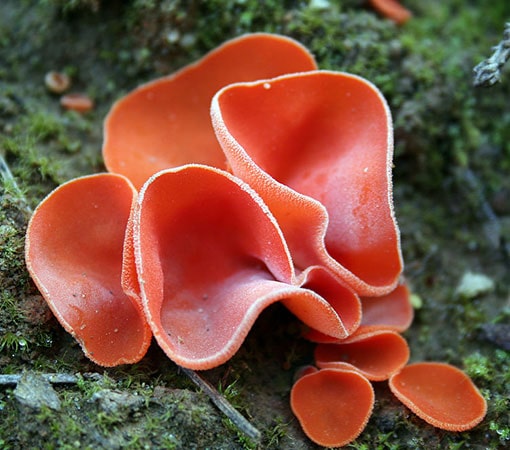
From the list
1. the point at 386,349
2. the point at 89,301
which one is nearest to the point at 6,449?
the point at 89,301

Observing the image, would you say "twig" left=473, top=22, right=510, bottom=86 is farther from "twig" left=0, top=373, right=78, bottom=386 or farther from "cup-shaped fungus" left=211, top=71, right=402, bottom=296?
"twig" left=0, top=373, right=78, bottom=386

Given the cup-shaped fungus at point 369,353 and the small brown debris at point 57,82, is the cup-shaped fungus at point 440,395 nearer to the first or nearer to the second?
the cup-shaped fungus at point 369,353

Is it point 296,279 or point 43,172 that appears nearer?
point 296,279

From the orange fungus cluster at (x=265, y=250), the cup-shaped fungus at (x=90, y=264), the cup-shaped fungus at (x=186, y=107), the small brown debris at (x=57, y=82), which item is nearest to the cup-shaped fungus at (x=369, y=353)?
the orange fungus cluster at (x=265, y=250)

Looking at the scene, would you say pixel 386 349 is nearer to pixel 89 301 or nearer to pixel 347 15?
pixel 89 301

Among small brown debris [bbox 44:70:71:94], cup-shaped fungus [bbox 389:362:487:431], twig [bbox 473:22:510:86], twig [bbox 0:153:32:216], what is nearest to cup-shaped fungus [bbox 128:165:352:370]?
cup-shaped fungus [bbox 389:362:487:431]

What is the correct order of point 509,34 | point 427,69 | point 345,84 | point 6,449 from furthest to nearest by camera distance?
point 427,69 → point 345,84 → point 509,34 → point 6,449
